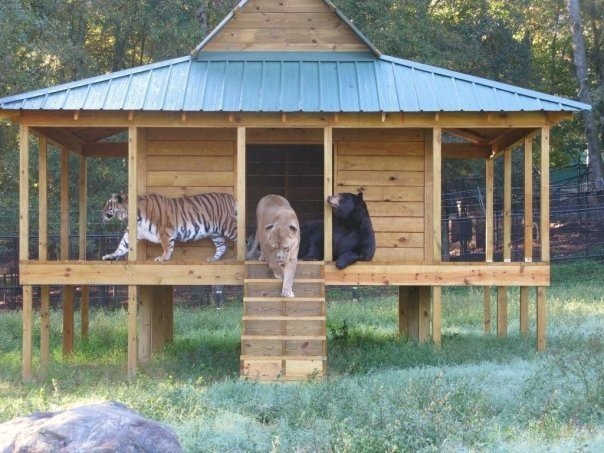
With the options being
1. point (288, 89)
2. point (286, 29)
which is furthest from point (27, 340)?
point (286, 29)

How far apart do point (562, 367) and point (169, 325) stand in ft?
27.8

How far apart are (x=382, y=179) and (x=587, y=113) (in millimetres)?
16117

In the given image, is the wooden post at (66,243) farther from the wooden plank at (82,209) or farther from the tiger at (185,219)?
the tiger at (185,219)

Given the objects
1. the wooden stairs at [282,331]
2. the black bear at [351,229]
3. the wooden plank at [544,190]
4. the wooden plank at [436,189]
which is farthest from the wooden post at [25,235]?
the wooden plank at [544,190]

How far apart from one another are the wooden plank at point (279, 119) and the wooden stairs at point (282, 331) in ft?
6.91

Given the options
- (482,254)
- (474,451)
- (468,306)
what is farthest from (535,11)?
(474,451)

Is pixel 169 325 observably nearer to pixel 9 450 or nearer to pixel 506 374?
pixel 506 374

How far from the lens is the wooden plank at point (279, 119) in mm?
13477

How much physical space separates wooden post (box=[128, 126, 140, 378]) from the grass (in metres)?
0.37

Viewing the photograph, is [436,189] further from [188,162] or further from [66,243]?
[66,243]

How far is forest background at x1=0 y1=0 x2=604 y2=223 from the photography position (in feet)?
76.2

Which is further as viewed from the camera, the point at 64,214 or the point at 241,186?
the point at 64,214

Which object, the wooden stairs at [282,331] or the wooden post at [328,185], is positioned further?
the wooden post at [328,185]

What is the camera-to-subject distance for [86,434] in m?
5.92
